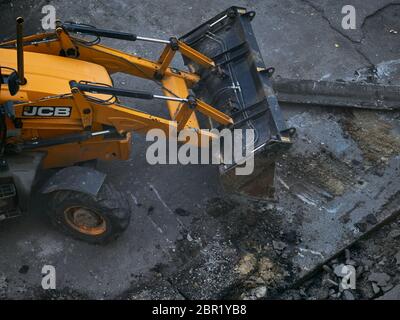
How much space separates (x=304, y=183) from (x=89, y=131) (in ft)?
9.35

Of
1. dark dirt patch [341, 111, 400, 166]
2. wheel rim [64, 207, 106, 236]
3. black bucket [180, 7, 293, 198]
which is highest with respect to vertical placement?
black bucket [180, 7, 293, 198]

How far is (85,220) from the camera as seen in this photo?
23.2ft

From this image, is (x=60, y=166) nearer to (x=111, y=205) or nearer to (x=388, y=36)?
(x=111, y=205)

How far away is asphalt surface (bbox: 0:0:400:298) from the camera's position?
7047 mm

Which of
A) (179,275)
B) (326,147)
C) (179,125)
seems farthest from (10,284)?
(326,147)

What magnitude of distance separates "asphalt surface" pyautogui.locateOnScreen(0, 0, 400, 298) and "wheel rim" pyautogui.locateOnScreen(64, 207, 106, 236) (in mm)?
240

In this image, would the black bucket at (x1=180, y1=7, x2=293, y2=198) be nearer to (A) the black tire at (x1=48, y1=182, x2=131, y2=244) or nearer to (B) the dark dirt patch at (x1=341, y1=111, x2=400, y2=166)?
(A) the black tire at (x1=48, y1=182, x2=131, y2=244)

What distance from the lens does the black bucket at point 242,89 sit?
6992 millimetres

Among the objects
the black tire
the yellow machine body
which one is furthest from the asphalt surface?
the yellow machine body

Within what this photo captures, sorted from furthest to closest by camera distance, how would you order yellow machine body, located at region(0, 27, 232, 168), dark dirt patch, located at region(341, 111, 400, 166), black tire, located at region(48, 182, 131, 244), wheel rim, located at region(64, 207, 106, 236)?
dark dirt patch, located at region(341, 111, 400, 166) → wheel rim, located at region(64, 207, 106, 236) → black tire, located at region(48, 182, 131, 244) → yellow machine body, located at region(0, 27, 232, 168)

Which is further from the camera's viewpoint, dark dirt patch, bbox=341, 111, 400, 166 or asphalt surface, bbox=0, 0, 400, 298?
dark dirt patch, bbox=341, 111, 400, 166

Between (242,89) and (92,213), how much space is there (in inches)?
91.5

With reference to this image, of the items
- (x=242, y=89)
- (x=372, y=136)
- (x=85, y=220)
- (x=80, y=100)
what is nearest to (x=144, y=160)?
(x=85, y=220)

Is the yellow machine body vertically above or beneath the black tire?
above
